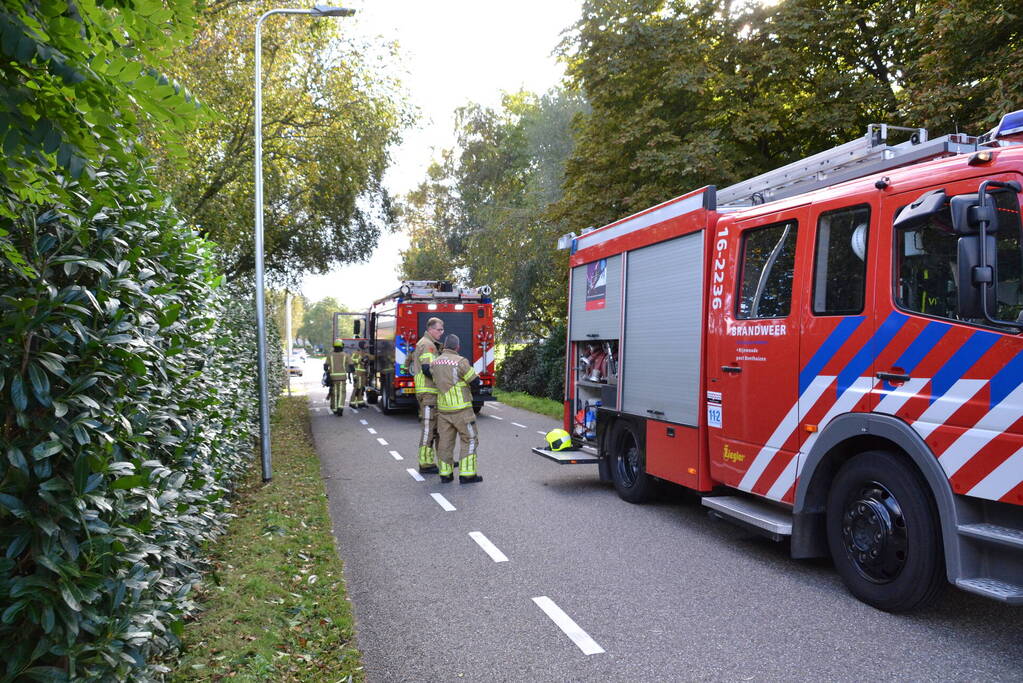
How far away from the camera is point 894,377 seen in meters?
4.59

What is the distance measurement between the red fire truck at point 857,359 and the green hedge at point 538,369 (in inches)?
525

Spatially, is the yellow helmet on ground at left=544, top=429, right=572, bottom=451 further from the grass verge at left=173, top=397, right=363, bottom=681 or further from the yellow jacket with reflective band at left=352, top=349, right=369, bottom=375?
the yellow jacket with reflective band at left=352, top=349, right=369, bottom=375

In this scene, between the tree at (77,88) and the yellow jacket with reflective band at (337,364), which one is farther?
the yellow jacket with reflective band at (337,364)

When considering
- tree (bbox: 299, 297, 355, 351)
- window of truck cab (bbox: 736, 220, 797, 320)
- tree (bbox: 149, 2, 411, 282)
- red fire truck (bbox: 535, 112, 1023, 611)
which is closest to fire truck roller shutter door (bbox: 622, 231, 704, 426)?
red fire truck (bbox: 535, 112, 1023, 611)

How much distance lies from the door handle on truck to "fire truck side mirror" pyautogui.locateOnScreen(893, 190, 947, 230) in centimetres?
93

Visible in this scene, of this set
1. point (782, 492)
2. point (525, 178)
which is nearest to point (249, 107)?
point (782, 492)

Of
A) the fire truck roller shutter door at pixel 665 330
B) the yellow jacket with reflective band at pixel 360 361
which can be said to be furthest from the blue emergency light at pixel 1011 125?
the yellow jacket with reflective band at pixel 360 361

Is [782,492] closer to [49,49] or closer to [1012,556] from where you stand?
[1012,556]

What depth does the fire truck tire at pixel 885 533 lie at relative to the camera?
14.3 feet

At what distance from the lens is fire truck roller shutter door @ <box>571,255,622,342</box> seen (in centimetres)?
824

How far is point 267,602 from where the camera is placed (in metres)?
4.96

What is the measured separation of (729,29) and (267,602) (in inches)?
488

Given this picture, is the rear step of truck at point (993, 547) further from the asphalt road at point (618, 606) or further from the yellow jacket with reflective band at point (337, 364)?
the yellow jacket with reflective band at point (337, 364)

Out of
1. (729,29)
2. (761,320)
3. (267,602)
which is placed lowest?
(267,602)
